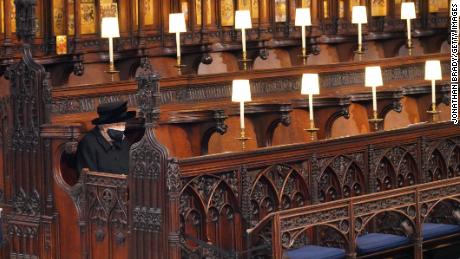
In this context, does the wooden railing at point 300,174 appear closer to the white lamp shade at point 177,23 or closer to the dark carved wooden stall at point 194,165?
the dark carved wooden stall at point 194,165

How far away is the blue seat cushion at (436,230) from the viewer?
39.4 ft

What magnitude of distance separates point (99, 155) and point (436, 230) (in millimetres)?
2917

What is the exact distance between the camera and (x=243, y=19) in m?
17.7

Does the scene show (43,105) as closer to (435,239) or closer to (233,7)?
(435,239)

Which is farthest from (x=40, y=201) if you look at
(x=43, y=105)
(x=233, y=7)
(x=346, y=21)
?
(x=346, y=21)

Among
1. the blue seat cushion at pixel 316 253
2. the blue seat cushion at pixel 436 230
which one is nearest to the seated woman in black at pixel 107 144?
the blue seat cushion at pixel 316 253

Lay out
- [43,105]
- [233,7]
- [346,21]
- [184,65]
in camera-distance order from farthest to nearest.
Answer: [346,21]
[233,7]
[184,65]
[43,105]

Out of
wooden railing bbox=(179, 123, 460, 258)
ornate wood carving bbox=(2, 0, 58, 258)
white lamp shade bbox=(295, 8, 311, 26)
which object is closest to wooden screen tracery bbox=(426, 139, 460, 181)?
wooden railing bbox=(179, 123, 460, 258)

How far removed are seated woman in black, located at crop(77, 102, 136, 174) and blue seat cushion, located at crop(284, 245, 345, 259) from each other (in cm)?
170

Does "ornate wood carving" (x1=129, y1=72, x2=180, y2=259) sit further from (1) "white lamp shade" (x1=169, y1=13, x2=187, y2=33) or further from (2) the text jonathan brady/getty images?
(1) "white lamp shade" (x1=169, y1=13, x2=187, y2=33)

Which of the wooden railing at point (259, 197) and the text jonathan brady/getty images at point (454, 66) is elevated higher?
the text jonathan brady/getty images at point (454, 66)

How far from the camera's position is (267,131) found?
15.1 meters

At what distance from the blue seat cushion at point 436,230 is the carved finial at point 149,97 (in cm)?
268

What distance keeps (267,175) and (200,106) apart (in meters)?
3.52
